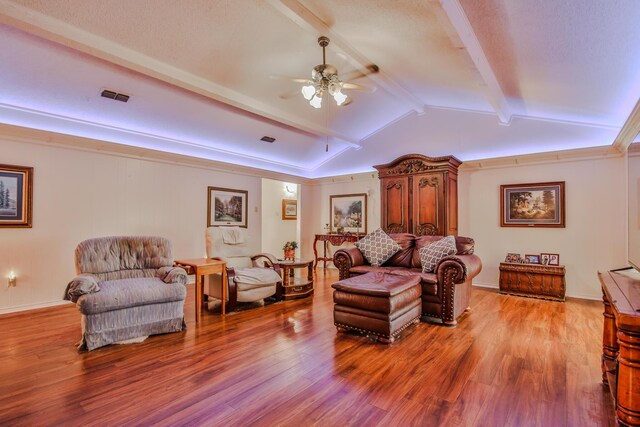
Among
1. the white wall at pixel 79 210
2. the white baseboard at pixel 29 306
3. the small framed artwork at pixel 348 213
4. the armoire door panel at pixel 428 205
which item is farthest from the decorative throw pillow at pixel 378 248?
the white baseboard at pixel 29 306

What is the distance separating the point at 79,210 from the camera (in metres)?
4.45

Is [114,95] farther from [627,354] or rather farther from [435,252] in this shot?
[627,354]

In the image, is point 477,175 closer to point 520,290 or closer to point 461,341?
point 520,290

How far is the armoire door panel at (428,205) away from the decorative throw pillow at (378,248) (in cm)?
128

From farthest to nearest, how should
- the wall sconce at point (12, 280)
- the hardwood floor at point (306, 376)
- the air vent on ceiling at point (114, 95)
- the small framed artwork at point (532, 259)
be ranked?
the small framed artwork at point (532, 259) < the air vent on ceiling at point (114, 95) < the wall sconce at point (12, 280) < the hardwood floor at point (306, 376)

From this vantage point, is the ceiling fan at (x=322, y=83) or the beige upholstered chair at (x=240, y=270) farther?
the beige upholstered chair at (x=240, y=270)

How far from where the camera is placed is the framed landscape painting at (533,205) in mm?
4961

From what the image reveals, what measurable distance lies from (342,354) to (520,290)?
358cm

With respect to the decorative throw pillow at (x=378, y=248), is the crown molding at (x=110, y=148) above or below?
above

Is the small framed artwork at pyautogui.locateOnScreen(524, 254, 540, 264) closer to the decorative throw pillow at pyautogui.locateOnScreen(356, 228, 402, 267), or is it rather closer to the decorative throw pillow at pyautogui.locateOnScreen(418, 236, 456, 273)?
the decorative throw pillow at pyautogui.locateOnScreen(418, 236, 456, 273)

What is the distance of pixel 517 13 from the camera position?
245cm

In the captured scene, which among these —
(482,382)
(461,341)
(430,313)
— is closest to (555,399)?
(482,382)

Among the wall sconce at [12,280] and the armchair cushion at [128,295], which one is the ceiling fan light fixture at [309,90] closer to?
the armchair cushion at [128,295]

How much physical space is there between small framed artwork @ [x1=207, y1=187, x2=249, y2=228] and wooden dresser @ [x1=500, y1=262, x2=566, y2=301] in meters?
4.93
